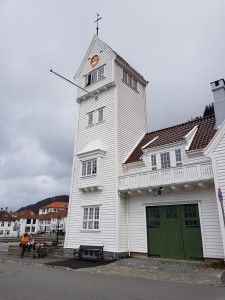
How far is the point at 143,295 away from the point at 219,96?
13245 millimetres

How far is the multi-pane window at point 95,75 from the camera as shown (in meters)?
21.1

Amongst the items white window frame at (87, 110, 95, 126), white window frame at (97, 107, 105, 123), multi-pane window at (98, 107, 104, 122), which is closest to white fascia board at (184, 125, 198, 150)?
white window frame at (97, 107, 105, 123)

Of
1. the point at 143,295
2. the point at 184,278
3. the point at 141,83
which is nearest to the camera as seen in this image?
the point at 143,295

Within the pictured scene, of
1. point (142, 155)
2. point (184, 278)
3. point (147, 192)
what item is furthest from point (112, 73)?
point (184, 278)

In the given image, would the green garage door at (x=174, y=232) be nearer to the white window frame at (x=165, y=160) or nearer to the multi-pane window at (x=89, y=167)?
the white window frame at (x=165, y=160)

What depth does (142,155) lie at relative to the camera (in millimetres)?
16906

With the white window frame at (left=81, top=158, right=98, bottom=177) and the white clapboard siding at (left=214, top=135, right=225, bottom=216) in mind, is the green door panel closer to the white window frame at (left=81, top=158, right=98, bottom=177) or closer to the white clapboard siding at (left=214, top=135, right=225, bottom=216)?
the white clapboard siding at (left=214, top=135, right=225, bottom=216)

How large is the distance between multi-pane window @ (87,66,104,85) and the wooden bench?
46.9 feet

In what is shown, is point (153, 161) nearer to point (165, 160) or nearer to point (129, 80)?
point (165, 160)

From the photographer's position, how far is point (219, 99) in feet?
50.0

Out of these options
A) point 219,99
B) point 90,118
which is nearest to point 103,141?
point 90,118

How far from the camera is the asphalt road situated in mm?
6816

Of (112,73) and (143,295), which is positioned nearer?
(143,295)

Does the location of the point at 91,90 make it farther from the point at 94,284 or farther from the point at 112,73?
the point at 94,284
